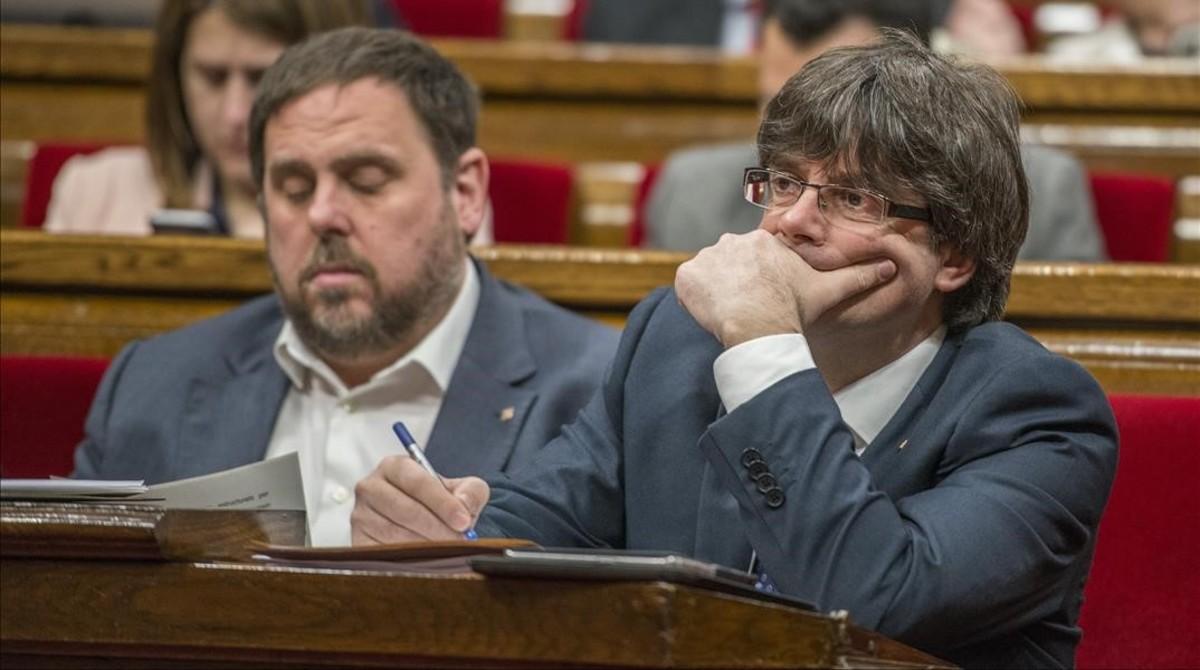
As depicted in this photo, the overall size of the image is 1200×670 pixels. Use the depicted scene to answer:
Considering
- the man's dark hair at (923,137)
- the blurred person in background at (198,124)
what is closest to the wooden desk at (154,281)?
the blurred person in background at (198,124)

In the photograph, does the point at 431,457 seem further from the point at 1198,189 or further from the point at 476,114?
the point at 1198,189

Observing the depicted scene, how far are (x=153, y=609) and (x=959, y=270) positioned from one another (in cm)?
64

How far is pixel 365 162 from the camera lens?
1.81m

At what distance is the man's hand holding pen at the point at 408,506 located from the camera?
137 cm

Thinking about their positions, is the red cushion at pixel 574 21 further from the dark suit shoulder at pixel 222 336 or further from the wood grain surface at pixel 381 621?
the wood grain surface at pixel 381 621

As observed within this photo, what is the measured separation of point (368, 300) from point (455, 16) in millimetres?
1829

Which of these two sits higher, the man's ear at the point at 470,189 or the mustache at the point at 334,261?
the man's ear at the point at 470,189

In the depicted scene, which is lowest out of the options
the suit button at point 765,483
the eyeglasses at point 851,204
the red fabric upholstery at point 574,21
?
the suit button at point 765,483

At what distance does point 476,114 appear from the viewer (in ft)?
6.38

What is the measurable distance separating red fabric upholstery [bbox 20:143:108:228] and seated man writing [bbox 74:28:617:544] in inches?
33.6

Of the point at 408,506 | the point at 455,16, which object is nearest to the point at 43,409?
the point at 408,506

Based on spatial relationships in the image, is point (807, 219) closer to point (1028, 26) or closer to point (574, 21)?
point (574, 21)

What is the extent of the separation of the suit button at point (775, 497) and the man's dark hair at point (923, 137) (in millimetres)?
239

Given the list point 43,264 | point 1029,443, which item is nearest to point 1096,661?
point 1029,443
